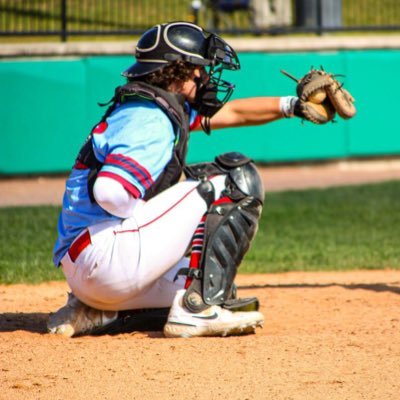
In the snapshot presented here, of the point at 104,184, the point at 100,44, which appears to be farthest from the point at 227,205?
the point at 100,44

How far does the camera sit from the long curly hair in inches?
171

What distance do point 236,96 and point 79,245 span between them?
8.45 meters

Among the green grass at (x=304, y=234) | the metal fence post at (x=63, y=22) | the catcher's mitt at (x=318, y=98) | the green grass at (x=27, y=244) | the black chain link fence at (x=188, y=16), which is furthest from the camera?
the black chain link fence at (x=188, y=16)

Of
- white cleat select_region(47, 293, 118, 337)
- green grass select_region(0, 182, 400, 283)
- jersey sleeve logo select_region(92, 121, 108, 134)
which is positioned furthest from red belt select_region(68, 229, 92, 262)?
green grass select_region(0, 182, 400, 283)

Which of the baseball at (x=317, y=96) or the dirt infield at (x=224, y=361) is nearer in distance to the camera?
the dirt infield at (x=224, y=361)

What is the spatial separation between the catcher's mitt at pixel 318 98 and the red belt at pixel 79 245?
125 cm

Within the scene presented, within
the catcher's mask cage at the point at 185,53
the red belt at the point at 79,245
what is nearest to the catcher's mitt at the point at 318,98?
the catcher's mask cage at the point at 185,53

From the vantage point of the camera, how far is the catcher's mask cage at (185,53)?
14.2 ft

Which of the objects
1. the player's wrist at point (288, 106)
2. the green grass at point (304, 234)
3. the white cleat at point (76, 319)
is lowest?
the green grass at point (304, 234)

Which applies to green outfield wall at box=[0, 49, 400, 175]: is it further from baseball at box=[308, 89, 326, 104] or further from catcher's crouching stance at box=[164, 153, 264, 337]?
catcher's crouching stance at box=[164, 153, 264, 337]

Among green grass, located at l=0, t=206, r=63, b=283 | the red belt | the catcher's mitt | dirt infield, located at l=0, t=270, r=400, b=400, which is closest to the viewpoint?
dirt infield, located at l=0, t=270, r=400, b=400

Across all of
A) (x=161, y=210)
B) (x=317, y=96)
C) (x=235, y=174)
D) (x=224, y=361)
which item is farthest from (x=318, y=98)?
(x=224, y=361)

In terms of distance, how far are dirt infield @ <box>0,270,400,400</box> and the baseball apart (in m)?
1.12

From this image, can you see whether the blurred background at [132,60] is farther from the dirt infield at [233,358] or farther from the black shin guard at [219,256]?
the black shin guard at [219,256]
